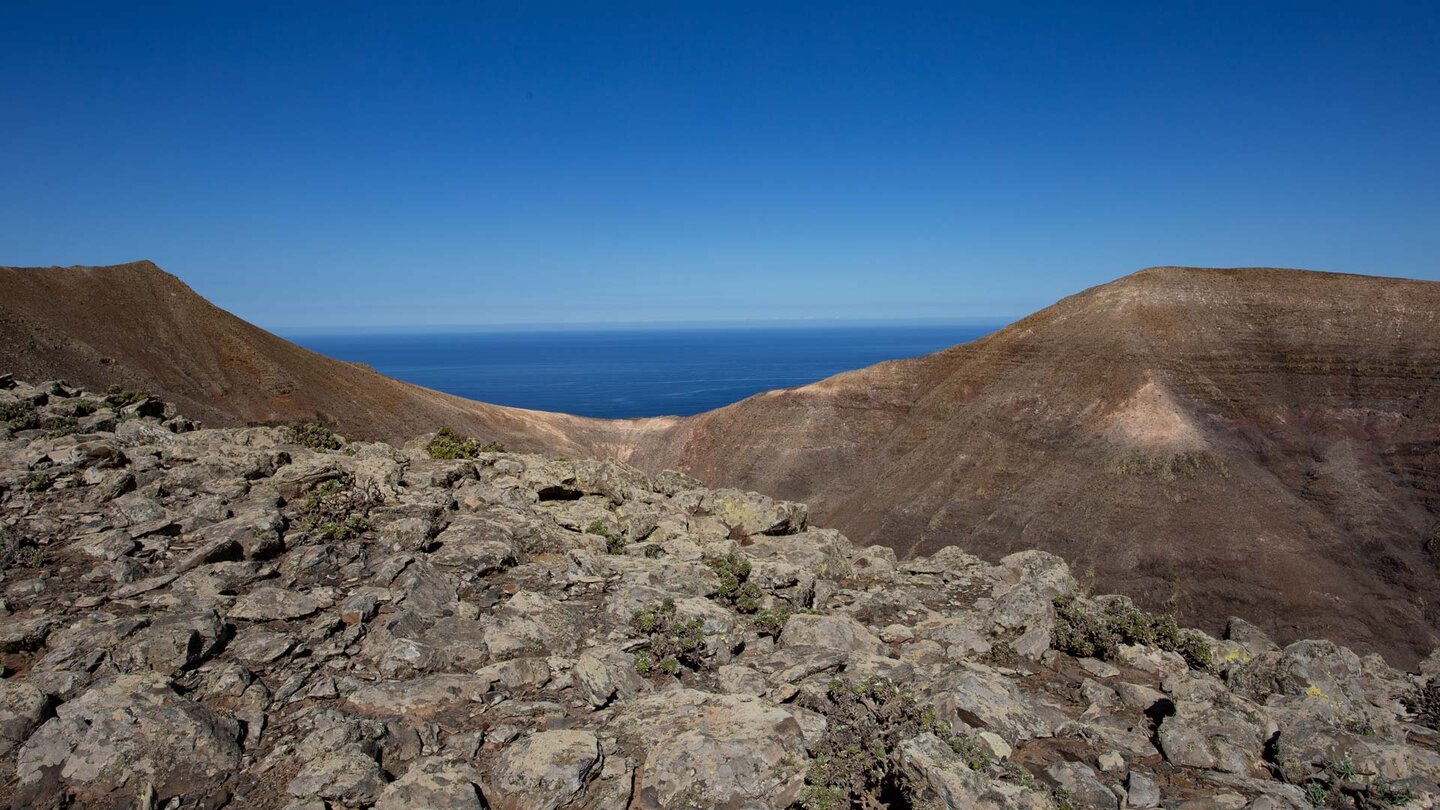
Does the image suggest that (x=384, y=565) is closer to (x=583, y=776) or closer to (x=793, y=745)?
(x=583, y=776)

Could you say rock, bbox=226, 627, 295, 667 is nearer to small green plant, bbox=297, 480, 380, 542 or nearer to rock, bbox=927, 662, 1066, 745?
small green plant, bbox=297, 480, 380, 542

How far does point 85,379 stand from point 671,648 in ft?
139

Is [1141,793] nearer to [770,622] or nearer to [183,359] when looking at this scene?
[770,622]

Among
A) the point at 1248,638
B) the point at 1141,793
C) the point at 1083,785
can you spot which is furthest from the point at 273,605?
the point at 1248,638

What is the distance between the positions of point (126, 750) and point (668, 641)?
4.51 m

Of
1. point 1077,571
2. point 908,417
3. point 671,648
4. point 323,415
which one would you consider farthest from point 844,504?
point 671,648

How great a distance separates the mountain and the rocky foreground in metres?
27.5

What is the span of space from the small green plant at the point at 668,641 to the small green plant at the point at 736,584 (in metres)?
1.25

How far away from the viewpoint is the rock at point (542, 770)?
5.16 m

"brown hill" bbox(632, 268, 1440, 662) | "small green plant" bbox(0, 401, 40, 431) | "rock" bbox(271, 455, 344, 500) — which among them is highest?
"small green plant" bbox(0, 401, 40, 431)

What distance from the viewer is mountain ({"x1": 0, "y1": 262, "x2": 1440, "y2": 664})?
3406 centimetres

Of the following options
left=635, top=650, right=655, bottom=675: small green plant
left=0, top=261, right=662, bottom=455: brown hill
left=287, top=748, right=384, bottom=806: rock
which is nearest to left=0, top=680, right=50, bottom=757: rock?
left=287, top=748, right=384, bottom=806: rock

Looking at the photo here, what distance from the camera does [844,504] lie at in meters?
47.0

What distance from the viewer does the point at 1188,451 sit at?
4000 cm
